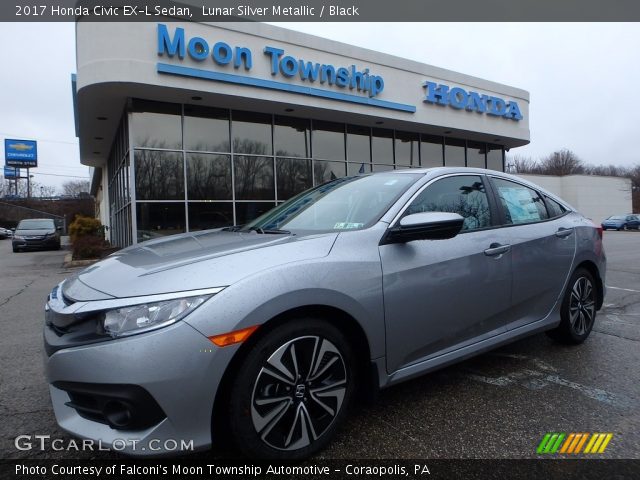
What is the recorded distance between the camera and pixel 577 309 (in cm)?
387

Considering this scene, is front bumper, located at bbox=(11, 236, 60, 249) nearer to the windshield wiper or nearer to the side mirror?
the windshield wiper

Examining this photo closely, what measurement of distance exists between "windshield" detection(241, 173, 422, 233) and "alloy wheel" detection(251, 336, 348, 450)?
0.81m

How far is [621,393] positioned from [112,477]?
3.23 metres

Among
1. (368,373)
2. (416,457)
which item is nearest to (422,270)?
(368,373)

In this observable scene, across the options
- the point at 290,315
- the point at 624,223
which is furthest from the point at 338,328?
the point at 624,223

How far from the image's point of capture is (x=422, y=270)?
8.49 ft

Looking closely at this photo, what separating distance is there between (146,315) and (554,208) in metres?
3.63

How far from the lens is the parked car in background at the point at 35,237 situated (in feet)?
62.1

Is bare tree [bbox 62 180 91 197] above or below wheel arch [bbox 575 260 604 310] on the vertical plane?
above

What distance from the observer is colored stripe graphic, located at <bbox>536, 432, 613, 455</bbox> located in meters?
2.31

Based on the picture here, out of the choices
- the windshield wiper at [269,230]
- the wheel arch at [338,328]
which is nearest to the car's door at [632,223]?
the windshield wiper at [269,230]


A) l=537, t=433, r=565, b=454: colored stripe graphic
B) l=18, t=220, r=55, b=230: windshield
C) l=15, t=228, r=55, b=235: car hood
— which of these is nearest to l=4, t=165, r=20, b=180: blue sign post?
l=18, t=220, r=55, b=230: windshield

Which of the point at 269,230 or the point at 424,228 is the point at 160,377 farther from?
the point at 424,228

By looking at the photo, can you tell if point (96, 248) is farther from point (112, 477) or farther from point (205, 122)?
point (112, 477)
